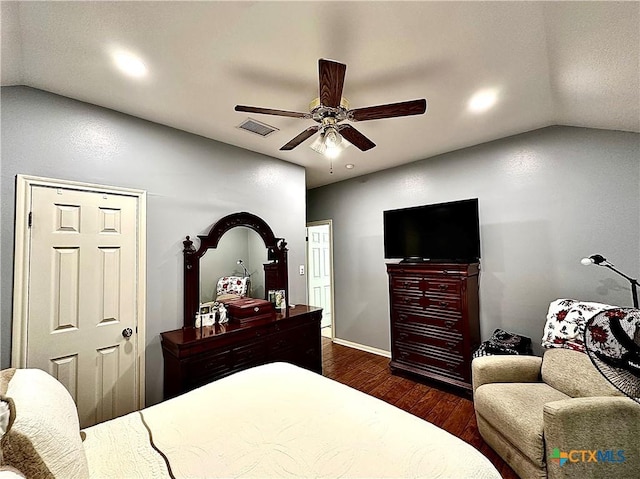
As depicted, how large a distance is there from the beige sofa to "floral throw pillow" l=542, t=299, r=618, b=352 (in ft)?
0.42

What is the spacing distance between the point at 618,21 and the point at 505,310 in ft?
8.33

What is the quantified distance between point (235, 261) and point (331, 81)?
6.95ft

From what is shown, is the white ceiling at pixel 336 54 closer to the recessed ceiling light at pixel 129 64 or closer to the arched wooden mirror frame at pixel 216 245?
the recessed ceiling light at pixel 129 64

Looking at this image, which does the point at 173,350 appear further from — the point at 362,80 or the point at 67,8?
the point at 362,80

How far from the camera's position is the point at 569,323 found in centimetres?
225

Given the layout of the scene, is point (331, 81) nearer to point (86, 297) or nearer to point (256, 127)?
point (256, 127)

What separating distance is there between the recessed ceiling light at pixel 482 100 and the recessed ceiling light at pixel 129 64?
93.0 inches

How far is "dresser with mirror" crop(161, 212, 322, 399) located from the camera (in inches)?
90.1

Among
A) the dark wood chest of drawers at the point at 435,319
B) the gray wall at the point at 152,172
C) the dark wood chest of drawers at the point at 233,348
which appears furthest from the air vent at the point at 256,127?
the dark wood chest of drawers at the point at 435,319

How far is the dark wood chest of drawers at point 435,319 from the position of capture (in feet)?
9.34

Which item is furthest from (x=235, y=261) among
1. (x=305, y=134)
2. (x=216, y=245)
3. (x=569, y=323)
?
(x=569, y=323)

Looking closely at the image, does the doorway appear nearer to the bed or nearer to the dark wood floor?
the dark wood floor

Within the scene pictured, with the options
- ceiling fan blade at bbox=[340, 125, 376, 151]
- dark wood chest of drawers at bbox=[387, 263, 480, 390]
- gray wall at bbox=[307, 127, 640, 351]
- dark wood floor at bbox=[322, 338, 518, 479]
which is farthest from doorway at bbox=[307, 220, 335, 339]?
ceiling fan blade at bbox=[340, 125, 376, 151]

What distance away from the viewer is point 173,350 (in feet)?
7.45
